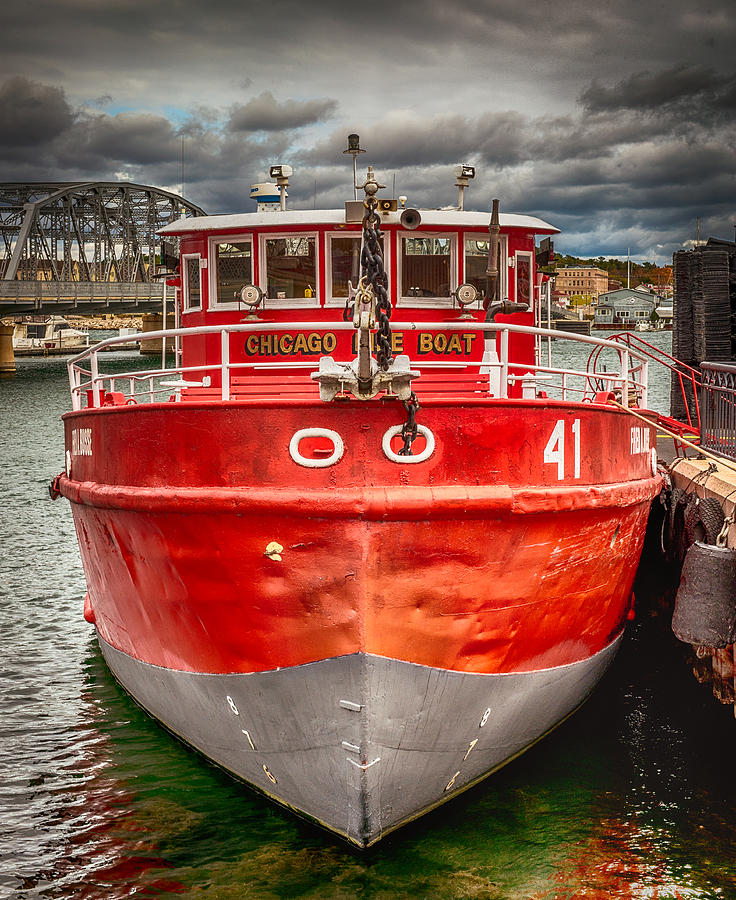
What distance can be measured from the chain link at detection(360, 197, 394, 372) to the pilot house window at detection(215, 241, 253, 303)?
12.3 feet

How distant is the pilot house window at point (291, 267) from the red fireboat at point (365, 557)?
4.13 ft

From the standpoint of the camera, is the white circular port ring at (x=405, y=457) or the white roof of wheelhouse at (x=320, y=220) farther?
the white roof of wheelhouse at (x=320, y=220)

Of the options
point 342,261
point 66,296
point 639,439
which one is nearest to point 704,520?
point 639,439

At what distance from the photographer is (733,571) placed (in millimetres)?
8172

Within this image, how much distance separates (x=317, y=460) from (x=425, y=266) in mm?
3737

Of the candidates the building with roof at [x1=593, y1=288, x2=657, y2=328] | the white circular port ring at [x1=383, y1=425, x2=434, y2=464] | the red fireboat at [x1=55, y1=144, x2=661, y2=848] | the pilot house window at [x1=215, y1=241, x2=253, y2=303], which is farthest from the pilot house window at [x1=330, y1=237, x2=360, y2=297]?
the building with roof at [x1=593, y1=288, x2=657, y2=328]

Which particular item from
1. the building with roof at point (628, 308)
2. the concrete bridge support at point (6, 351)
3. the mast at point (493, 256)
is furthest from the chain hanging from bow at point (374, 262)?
the building with roof at point (628, 308)

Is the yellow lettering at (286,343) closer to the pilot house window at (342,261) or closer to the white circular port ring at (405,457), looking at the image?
the pilot house window at (342,261)

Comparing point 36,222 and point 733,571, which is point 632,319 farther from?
point 733,571

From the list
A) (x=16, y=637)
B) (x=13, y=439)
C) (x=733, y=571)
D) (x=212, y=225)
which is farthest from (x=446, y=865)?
(x=13, y=439)

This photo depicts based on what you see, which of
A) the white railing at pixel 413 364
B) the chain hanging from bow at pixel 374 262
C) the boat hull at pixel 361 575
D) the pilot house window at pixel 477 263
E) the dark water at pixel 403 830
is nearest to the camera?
the chain hanging from bow at pixel 374 262

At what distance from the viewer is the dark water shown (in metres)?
6.88

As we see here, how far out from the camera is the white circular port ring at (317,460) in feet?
21.1

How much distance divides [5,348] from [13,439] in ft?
141
